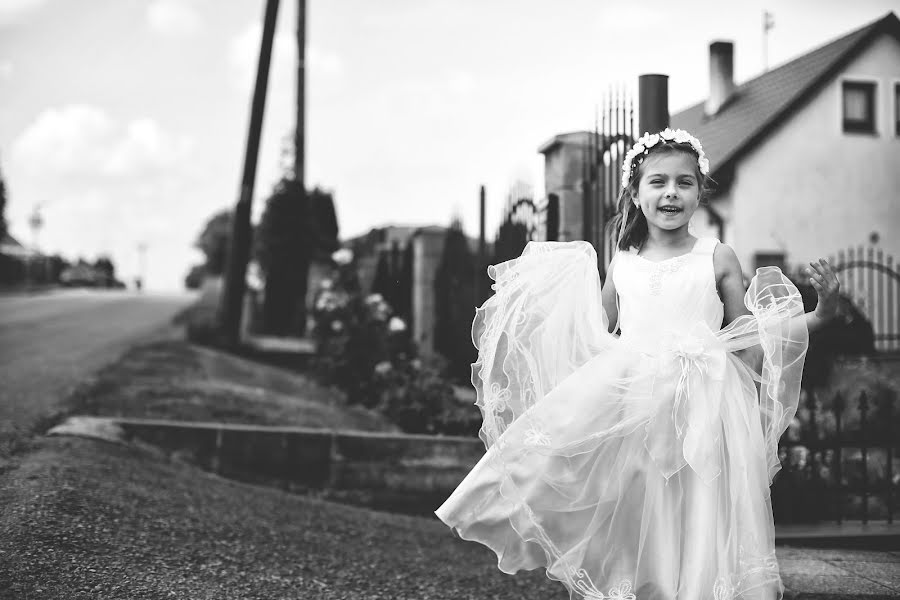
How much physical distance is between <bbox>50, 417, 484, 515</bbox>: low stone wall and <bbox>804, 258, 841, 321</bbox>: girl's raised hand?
138 inches

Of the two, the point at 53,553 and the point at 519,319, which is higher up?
the point at 519,319

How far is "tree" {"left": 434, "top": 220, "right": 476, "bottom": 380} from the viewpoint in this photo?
8.56m

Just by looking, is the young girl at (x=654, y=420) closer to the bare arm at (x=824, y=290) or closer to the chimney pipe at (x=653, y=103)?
the bare arm at (x=824, y=290)

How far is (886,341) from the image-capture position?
56.2 feet

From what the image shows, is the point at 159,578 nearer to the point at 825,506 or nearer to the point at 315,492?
the point at 315,492

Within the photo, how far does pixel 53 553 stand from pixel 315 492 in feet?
8.71

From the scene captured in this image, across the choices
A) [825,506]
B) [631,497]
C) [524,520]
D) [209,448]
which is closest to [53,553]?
[524,520]

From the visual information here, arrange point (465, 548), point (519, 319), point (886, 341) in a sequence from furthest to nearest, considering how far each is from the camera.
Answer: point (886, 341)
point (465, 548)
point (519, 319)

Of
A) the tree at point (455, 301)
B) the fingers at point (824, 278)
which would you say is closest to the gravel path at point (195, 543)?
the fingers at point (824, 278)

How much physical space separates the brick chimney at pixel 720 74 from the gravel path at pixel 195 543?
17.6 meters

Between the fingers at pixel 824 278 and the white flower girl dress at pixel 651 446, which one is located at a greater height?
the fingers at pixel 824 278

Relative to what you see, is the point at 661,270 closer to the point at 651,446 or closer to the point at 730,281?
the point at 730,281

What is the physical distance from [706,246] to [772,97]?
17.4 m

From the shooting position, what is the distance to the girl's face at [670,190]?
307cm
